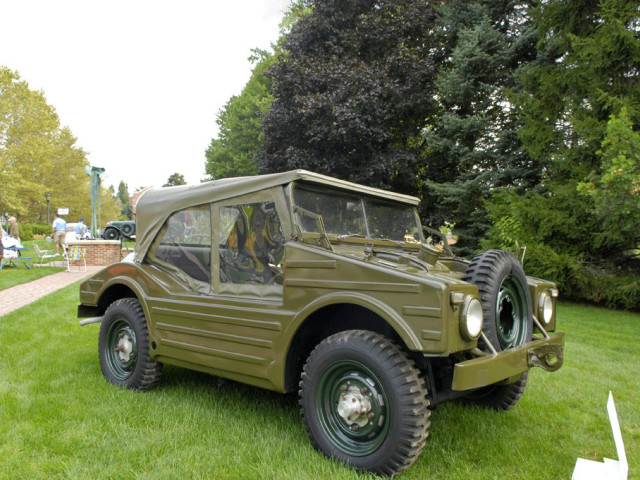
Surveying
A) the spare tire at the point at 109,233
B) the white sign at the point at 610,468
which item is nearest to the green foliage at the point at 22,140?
the spare tire at the point at 109,233

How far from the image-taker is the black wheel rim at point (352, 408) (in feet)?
8.98

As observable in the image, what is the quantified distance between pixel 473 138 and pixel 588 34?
11.3 ft

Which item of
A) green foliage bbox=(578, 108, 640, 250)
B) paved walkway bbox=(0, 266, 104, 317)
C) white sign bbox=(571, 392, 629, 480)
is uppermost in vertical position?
green foliage bbox=(578, 108, 640, 250)

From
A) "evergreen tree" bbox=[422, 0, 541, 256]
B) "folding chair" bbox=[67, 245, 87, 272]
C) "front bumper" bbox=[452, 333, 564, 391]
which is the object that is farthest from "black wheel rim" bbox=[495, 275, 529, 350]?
"folding chair" bbox=[67, 245, 87, 272]

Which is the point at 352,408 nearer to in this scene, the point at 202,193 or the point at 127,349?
the point at 202,193

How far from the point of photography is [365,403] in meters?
2.79

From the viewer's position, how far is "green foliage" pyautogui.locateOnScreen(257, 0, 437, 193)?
14.0m

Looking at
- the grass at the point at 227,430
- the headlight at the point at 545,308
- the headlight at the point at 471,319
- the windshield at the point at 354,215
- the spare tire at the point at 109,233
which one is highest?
the windshield at the point at 354,215

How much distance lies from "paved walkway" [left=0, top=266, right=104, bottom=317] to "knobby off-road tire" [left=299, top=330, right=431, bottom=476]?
7.02m

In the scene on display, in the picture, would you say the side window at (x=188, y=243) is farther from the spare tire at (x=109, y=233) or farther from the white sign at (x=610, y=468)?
A: the spare tire at (x=109, y=233)

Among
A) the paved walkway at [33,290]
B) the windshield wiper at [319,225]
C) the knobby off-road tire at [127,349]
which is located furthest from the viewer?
the paved walkway at [33,290]

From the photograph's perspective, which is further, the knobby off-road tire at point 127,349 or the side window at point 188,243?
the knobby off-road tire at point 127,349

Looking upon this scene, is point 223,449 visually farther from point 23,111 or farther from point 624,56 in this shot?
point 23,111

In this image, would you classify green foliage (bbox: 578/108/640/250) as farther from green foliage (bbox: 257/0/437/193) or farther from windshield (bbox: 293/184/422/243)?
green foliage (bbox: 257/0/437/193)
